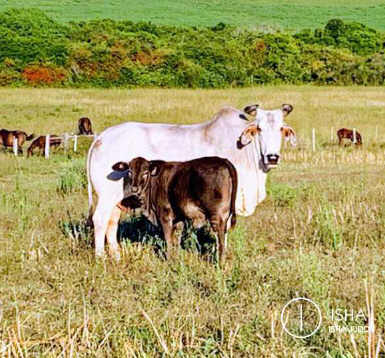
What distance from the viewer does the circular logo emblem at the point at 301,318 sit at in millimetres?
5418

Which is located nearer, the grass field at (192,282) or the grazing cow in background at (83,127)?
the grass field at (192,282)

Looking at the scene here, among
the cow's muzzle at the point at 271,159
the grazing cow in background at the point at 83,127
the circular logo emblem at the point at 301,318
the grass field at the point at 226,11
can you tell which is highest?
the grass field at the point at 226,11

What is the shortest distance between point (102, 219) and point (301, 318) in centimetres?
327

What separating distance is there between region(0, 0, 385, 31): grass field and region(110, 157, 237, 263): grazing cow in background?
62.8 meters

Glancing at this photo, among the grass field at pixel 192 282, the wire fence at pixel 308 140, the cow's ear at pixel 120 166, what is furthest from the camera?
the wire fence at pixel 308 140

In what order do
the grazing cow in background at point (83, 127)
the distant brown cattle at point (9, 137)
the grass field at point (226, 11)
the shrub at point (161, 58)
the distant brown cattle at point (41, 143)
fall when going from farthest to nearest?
the grass field at point (226, 11), the shrub at point (161, 58), the grazing cow in background at point (83, 127), the distant brown cattle at point (9, 137), the distant brown cattle at point (41, 143)

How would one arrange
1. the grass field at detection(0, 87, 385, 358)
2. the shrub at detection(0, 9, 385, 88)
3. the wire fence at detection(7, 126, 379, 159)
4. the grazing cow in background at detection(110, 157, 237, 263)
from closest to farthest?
the grass field at detection(0, 87, 385, 358)
the grazing cow in background at detection(110, 157, 237, 263)
the wire fence at detection(7, 126, 379, 159)
the shrub at detection(0, 9, 385, 88)

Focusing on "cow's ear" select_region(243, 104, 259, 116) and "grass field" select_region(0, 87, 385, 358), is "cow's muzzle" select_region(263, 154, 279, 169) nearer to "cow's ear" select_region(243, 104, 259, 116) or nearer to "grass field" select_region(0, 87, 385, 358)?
"cow's ear" select_region(243, 104, 259, 116)

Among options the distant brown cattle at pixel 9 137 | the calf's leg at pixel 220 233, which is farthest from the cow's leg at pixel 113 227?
the distant brown cattle at pixel 9 137

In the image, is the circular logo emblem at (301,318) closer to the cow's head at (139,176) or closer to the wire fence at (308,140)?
the cow's head at (139,176)

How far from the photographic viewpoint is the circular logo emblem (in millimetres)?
5418

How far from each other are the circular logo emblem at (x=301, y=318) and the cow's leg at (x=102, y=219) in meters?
2.77

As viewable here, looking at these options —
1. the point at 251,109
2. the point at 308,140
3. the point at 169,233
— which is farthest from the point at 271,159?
the point at 308,140

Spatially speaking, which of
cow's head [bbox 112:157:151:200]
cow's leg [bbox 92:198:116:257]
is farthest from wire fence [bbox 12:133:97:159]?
cow's head [bbox 112:157:151:200]
